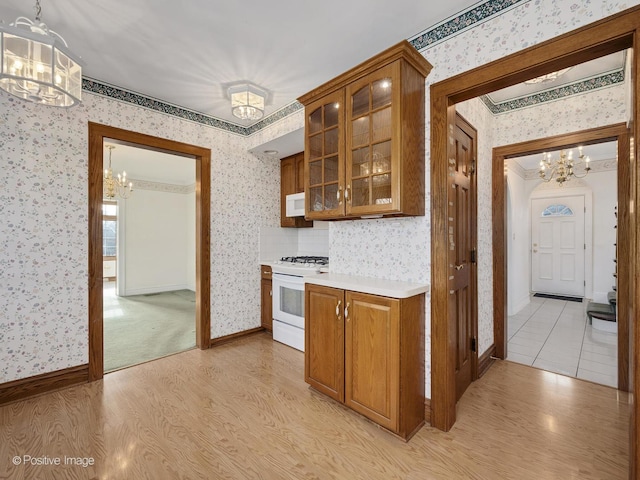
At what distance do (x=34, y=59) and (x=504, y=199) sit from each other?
12.0ft

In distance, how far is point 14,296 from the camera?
91.4 inches

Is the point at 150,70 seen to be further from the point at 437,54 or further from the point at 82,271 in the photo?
the point at 437,54

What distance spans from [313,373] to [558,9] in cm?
278

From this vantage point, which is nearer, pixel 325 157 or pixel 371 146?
pixel 371 146

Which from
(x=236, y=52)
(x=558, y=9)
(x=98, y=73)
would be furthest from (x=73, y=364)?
(x=558, y=9)

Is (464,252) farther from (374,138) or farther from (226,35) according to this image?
(226,35)

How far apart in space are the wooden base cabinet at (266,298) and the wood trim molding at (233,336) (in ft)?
0.36

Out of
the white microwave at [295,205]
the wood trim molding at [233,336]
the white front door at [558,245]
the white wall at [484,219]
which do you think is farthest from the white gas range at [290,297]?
the white front door at [558,245]

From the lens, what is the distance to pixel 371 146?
199 cm

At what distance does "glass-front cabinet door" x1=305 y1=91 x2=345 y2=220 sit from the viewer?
216cm

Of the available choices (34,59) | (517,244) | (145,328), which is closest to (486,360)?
(517,244)

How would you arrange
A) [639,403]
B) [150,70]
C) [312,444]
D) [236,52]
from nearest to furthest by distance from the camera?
[639,403] → [312,444] → [236,52] → [150,70]

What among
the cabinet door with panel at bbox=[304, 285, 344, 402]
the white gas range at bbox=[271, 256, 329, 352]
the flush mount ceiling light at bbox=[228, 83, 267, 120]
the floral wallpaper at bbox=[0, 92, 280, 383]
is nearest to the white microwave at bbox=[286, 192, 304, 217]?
the white gas range at bbox=[271, 256, 329, 352]

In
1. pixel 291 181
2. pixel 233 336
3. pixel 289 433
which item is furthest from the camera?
pixel 291 181
